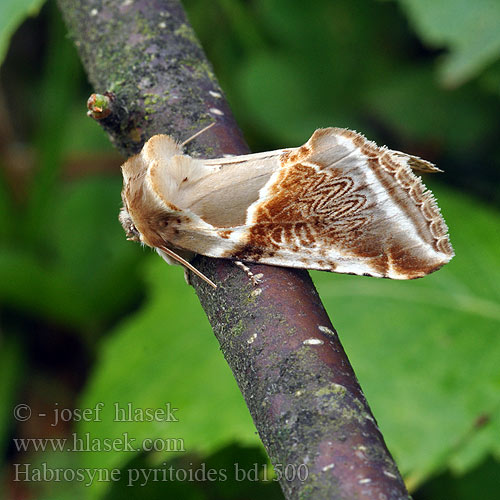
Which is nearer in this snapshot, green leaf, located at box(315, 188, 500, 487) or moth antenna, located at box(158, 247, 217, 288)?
moth antenna, located at box(158, 247, 217, 288)

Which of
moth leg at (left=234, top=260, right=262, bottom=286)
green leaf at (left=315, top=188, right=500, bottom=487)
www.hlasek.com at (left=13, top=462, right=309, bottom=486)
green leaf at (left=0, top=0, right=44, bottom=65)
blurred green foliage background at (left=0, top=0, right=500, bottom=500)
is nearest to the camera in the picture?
moth leg at (left=234, top=260, right=262, bottom=286)

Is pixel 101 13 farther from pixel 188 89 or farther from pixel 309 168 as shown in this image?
pixel 309 168

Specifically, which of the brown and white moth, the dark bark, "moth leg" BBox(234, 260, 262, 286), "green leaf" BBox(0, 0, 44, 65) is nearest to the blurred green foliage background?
"green leaf" BBox(0, 0, 44, 65)

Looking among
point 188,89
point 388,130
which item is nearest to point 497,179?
point 388,130

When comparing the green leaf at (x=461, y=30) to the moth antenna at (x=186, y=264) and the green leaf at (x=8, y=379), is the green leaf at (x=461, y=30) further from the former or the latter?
the green leaf at (x=8, y=379)

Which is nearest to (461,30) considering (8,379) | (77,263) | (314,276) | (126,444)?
(314,276)

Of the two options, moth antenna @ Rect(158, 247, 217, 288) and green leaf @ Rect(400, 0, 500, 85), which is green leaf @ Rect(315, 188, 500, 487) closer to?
green leaf @ Rect(400, 0, 500, 85)

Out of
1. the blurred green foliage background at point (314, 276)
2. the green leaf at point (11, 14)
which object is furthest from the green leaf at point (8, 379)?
the green leaf at point (11, 14)
